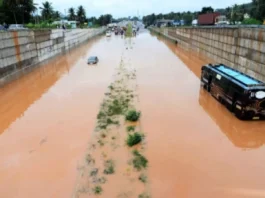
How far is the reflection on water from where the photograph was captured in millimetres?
10547

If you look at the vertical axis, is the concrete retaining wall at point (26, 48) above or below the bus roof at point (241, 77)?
above

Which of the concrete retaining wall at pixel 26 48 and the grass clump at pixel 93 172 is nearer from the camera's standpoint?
the grass clump at pixel 93 172

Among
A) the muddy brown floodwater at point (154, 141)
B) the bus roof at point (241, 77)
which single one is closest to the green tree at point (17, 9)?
the muddy brown floodwater at point (154, 141)

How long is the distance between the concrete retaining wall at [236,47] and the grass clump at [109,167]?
456 inches

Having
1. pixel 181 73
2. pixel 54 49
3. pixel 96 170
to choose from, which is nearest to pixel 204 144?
pixel 96 170

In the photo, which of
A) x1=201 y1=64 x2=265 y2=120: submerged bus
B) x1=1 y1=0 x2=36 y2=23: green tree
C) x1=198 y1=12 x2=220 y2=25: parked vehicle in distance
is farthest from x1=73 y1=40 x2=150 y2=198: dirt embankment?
x1=198 y1=12 x2=220 y2=25: parked vehicle in distance

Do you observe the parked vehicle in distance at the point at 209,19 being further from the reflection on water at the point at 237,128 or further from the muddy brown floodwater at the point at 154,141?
the reflection on water at the point at 237,128

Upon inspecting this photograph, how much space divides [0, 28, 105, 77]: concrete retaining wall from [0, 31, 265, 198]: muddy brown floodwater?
2.00 m

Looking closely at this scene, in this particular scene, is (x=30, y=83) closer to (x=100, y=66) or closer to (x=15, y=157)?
(x=100, y=66)

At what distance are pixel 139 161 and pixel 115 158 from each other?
0.89m

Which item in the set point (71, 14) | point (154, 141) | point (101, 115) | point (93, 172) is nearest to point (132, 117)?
point (101, 115)

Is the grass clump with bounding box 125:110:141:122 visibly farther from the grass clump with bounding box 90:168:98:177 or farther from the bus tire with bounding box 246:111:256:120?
the bus tire with bounding box 246:111:256:120

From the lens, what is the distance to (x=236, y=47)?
68.5 ft

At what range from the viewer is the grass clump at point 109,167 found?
8250 mm
